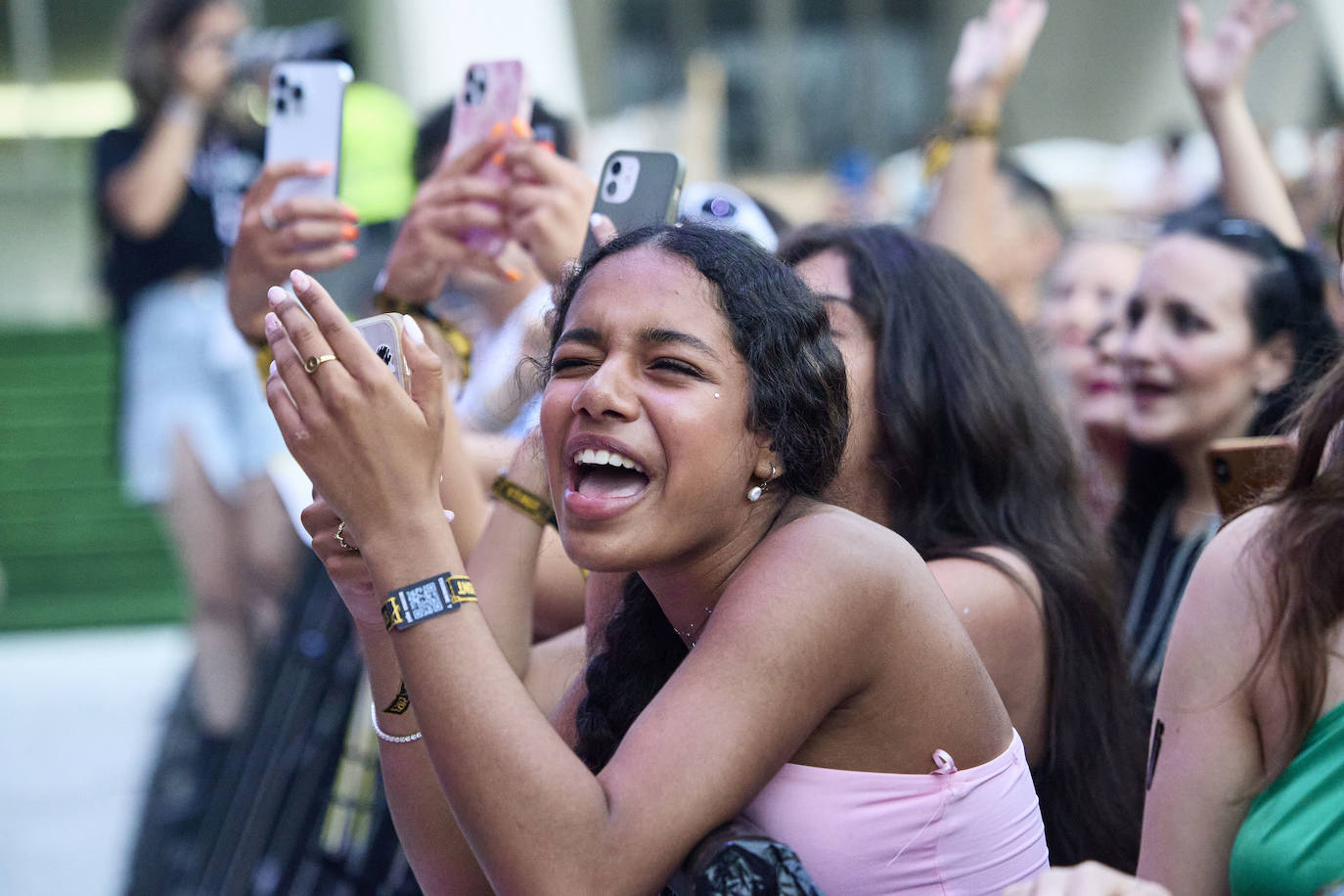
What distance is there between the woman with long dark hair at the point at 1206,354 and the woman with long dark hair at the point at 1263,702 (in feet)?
4.53

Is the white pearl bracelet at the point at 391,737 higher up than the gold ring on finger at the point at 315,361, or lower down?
lower down

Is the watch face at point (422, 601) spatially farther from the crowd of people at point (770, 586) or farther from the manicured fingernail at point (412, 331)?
the manicured fingernail at point (412, 331)

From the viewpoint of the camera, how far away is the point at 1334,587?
1633mm

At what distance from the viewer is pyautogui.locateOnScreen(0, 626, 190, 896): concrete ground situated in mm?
4730

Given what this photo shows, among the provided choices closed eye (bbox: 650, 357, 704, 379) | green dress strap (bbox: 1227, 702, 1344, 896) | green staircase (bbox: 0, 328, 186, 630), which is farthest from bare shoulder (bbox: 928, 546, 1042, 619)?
green staircase (bbox: 0, 328, 186, 630)

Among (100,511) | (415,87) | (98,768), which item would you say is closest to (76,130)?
(415,87)

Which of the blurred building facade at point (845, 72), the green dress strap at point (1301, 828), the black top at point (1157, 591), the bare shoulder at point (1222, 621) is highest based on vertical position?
the bare shoulder at point (1222, 621)

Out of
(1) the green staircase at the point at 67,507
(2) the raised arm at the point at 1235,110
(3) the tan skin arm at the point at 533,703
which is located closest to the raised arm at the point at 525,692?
(3) the tan skin arm at the point at 533,703

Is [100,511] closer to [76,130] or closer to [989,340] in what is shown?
[76,130]

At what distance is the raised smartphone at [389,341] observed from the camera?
1.58 m

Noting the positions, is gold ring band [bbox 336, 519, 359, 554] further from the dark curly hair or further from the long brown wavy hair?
the long brown wavy hair

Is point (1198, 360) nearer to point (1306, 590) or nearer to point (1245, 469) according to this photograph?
point (1245, 469)

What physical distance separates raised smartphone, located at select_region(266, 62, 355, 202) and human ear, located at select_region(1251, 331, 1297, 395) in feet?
6.38

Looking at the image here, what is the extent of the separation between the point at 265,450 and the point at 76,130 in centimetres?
818
